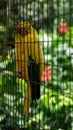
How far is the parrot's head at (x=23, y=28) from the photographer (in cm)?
210

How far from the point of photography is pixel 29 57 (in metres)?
2.09

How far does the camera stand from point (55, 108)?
2.58m

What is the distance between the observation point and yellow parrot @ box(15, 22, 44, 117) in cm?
205

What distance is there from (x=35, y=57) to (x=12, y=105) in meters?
0.54

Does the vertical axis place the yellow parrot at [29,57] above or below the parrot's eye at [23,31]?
below

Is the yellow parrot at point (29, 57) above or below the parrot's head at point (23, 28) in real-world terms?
below

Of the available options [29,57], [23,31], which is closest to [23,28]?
[23,31]

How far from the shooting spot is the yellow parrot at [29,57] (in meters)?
2.05

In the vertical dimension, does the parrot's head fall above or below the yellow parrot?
above

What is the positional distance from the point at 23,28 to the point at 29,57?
0.57 feet

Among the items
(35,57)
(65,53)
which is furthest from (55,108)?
(65,53)

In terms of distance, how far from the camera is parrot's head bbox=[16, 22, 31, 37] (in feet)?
6.87

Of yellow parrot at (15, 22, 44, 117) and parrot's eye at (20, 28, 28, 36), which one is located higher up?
parrot's eye at (20, 28, 28, 36)

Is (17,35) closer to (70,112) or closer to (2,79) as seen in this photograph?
(2,79)
